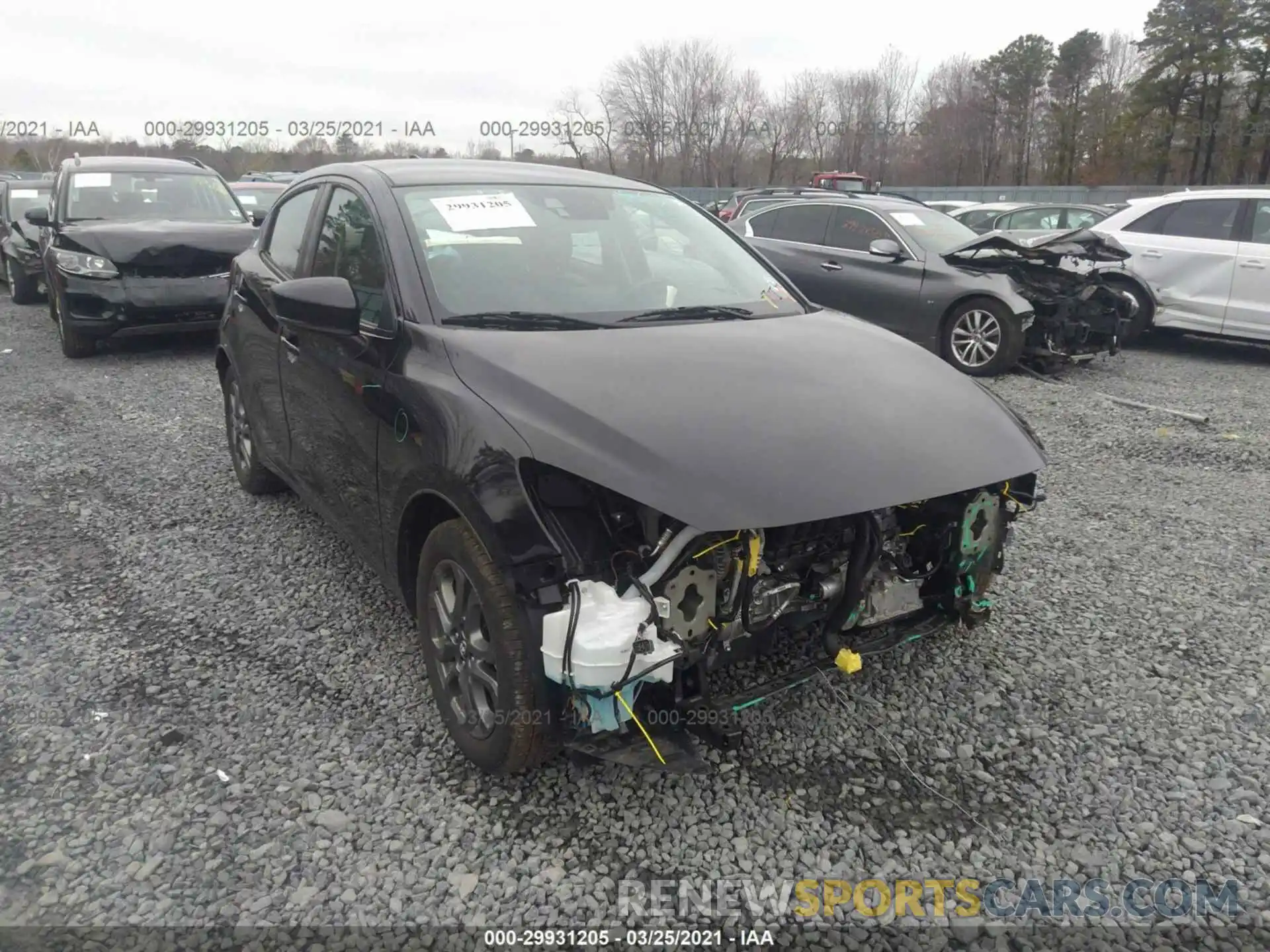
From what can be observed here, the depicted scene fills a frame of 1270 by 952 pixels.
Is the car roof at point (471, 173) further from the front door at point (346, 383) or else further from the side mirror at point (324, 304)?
the side mirror at point (324, 304)

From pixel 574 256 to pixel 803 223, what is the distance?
257 inches

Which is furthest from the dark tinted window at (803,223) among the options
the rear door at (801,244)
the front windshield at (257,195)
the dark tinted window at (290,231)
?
the front windshield at (257,195)

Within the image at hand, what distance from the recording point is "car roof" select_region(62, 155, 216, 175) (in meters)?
8.76

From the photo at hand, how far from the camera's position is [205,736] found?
272 centimetres

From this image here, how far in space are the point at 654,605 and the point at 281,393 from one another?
91.9 inches

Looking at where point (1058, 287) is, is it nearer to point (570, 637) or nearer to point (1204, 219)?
point (1204, 219)

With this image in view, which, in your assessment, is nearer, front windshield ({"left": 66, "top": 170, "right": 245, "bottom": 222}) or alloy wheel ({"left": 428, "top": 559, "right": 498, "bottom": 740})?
alloy wheel ({"left": 428, "top": 559, "right": 498, "bottom": 740})

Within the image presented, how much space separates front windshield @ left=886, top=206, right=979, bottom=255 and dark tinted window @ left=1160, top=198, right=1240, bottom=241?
6.87 ft

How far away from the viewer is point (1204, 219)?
881cm

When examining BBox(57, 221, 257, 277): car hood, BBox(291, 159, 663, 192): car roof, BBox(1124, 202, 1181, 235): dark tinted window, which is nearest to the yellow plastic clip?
BBox(291, 159, 663, 192): car roof

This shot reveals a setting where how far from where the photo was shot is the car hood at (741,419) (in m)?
2.15

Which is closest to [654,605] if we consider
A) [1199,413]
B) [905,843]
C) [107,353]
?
[905,843]

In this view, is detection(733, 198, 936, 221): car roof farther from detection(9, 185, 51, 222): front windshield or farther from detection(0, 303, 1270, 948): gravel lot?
detection(9, 185, 51, 222): front windshield

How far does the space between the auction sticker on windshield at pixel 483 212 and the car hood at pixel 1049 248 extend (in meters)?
5.90
